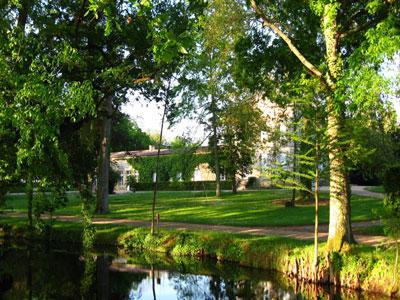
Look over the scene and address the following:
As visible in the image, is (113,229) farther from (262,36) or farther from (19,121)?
(19,121)

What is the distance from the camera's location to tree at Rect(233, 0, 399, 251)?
354 inches

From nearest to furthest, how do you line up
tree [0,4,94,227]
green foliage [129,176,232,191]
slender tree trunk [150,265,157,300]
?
tree [0,4,94,227]
slender tree trunk [150,265,157,300]
green foliage [129,176,232,191]

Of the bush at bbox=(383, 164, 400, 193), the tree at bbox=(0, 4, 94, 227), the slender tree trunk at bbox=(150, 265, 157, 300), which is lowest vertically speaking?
the slender tree trunk at bbox=(150, 265, 157, 300)

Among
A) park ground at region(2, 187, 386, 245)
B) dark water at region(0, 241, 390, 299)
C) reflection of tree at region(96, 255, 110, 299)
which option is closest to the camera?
dark water at region(0, 241, 390, 299)

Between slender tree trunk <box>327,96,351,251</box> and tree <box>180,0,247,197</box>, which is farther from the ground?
tree <box>180,0,247,197</box>

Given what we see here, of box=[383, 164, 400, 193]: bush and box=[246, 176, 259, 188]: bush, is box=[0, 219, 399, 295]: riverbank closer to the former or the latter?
box=[383, 164, 400, 193]: bush

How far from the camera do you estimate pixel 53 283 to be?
1306 centimetres

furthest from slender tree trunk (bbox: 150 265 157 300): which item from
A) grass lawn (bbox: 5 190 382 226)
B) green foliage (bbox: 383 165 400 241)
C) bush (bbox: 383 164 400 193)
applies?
bush (bbox: 383 164 400 193)

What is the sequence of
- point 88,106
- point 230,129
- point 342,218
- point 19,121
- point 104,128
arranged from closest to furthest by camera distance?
1. point 19,121
2. point 88,106
3. point 342,218
4. point 104,128
5. point 230,129

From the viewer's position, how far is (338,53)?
12.6 metres

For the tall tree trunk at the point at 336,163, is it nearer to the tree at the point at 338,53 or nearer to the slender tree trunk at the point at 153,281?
the tree at the point at 338,53

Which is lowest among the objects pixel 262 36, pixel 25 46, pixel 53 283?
pixel 53 283

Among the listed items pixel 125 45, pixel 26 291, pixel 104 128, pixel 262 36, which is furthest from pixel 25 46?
pixel 104 128

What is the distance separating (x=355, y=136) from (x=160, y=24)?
658cm
